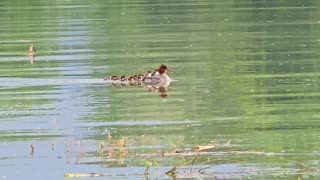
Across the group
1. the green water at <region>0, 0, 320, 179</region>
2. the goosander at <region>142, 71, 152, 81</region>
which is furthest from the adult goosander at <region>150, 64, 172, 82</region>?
the green water at <region>0, 0, 320, 179</region>

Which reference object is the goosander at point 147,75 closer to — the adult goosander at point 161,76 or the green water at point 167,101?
the adult goosander at point 161,76

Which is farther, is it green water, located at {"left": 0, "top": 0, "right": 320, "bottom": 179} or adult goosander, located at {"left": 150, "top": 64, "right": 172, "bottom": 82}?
adult goosander, located at {"left": 150, "top": 64, "right": 172, "bottom": 82}

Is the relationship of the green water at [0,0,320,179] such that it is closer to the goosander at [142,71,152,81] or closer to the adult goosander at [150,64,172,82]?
the adult goosander at [150,64,172,82]

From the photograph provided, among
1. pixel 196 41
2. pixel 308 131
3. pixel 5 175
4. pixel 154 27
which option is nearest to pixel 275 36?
pixel 196 41

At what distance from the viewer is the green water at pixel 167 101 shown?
50.3 feet

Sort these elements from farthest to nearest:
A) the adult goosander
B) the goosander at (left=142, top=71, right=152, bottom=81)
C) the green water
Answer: the goosander at (left=142, top=71, right=152, bottom=81) → the adult goosander → the green water

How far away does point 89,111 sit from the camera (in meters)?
20.2

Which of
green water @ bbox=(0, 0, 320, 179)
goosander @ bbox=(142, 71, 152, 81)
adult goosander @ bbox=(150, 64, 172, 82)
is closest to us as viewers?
green water @ bbox=(0, 0, 320, 179)

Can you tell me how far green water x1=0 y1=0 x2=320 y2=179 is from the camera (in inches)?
603

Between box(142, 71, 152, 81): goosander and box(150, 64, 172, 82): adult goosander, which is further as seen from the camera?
box(142, 71, 152, 81): goosander

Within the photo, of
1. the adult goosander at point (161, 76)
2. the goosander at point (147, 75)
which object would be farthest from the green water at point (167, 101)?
the goosander at point (147, 75)

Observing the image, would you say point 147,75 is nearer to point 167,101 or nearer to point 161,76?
point 161,76

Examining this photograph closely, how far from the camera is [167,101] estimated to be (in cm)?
2152

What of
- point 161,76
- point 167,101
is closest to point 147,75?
point 161,76
